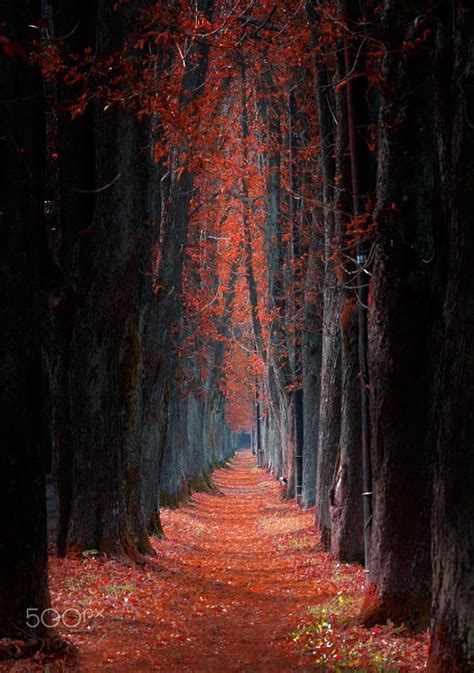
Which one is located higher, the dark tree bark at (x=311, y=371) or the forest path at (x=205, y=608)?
the dark tree bark at (x=311, y=371)

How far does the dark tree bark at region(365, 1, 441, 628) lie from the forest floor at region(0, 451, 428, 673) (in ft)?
2.04

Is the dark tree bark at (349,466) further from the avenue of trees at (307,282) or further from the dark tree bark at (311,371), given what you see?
the dark tree bark at (311,371)

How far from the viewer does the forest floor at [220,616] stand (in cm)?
748

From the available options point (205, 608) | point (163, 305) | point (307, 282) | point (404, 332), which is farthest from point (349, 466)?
point (307, 282)

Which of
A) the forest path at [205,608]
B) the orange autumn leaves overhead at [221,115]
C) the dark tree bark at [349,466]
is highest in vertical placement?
the orange autumn leaves overhead at [221,115]

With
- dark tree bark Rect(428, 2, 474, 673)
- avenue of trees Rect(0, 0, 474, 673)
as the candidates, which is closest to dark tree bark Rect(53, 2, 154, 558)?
avenue of trees Rect(0, 0, 474, 673)

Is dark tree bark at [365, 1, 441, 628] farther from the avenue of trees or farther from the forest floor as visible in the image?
the forest floor

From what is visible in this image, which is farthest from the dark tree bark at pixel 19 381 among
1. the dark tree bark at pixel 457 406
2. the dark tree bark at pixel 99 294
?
the dark tree bark at pixel 99 294

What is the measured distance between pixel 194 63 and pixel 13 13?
1113 centimetres

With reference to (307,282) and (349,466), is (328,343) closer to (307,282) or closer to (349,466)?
(349,466)

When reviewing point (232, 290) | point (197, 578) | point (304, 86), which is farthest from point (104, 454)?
point (232, 290)

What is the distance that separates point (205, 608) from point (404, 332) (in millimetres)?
4888

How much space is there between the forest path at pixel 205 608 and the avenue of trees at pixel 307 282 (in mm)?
827

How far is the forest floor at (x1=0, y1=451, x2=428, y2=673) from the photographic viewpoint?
Result: 7.48 meters
